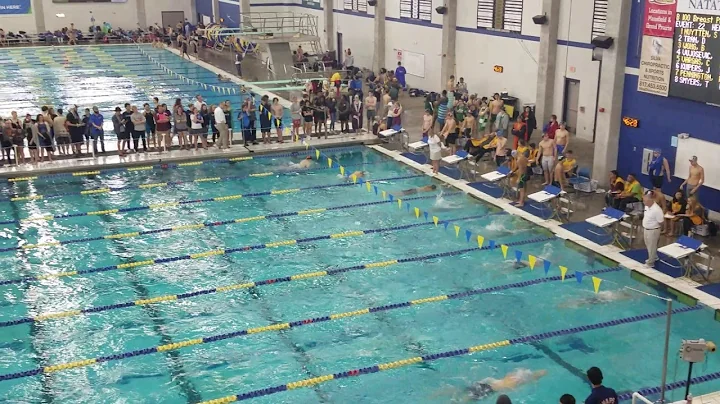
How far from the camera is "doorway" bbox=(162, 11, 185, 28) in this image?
46125 mm

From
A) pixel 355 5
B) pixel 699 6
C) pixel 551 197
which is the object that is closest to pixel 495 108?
pixel 551 197

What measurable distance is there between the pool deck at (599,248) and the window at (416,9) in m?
9.66

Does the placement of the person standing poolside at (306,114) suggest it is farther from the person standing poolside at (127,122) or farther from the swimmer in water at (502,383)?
the swimmer in water at (502,383)

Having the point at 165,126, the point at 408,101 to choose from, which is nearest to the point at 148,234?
the point at 165,126

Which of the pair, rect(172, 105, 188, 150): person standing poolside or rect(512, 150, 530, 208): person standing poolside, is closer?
rect(512, 150, 530, 208): person standing poolside

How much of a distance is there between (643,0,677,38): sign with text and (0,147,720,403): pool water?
405cm

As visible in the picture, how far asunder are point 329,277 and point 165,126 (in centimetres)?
781

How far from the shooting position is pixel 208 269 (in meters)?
11.0

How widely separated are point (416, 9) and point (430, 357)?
730 inches

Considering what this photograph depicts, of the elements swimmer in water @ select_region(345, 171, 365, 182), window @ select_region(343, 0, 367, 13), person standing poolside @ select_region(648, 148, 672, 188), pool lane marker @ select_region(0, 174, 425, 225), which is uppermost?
window @ select_region(343, 0, 367, 13)

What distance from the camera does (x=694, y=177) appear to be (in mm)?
12000

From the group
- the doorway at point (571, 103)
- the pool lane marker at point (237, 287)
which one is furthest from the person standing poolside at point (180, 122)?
the doorway at point (571, 103)

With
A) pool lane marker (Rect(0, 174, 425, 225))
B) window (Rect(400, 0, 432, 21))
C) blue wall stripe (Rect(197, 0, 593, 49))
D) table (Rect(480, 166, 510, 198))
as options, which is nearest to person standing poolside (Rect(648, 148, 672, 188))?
table (Rect(480, 166, 510, 198))

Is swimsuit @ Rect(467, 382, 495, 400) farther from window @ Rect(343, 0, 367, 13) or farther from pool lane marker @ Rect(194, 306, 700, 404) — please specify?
window @ Rect(343, 0, 367, 13)
